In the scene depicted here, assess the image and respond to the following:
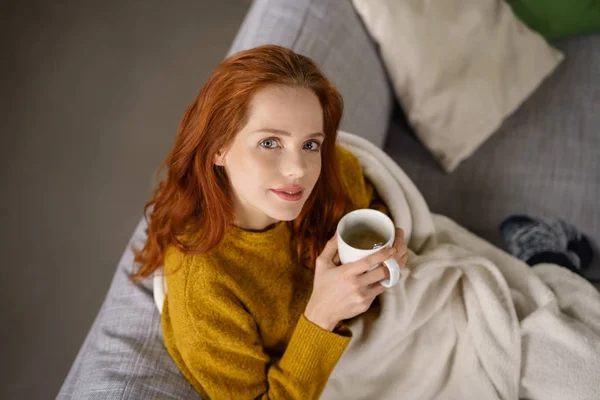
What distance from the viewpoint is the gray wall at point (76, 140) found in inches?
70.2

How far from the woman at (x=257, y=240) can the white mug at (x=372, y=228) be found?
0.02 meters

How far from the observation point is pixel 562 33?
5.91 ft

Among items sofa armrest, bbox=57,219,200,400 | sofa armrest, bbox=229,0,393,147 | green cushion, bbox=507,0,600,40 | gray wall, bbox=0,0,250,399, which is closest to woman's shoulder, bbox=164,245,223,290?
sofa armrest, bbox=57,219,200,400

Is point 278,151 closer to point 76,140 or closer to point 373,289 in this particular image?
point 373,289

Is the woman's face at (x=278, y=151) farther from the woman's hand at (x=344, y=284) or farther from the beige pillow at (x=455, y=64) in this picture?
the beige pillow at (x=455, y=64)

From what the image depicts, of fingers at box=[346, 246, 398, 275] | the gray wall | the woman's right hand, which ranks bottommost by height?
the gray wall

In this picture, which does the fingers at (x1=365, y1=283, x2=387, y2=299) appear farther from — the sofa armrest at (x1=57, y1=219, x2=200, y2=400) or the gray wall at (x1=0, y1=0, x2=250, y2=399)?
the gray wall at (x1=0, y1=0, x2=250, y2=399)

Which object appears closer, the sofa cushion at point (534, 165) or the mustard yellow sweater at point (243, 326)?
the mustard yellow sweater at point (243, 326)

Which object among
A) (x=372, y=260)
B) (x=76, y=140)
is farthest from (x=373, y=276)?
(x=76, y=140)

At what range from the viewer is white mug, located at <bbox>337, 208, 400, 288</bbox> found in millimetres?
838

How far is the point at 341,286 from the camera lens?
2.88 ft

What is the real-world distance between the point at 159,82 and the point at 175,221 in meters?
1.57

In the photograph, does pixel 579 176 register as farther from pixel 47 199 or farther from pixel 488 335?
pixel 47 199

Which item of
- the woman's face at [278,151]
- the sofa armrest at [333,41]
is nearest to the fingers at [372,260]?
the woman's face at [278,151]
